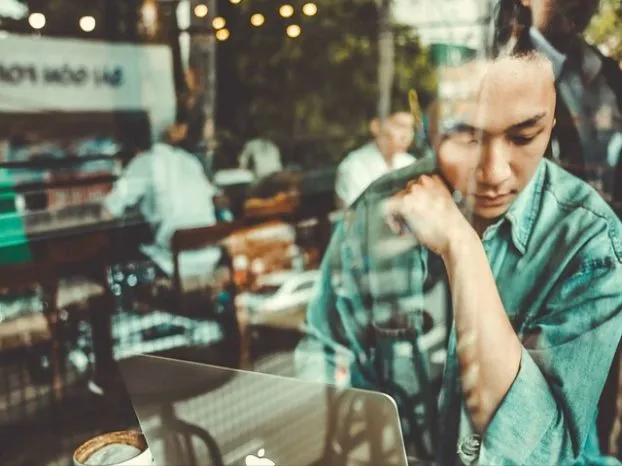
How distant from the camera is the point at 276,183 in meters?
3.96

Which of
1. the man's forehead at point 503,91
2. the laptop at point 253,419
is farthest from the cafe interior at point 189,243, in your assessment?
the man's forehead at point 503,91

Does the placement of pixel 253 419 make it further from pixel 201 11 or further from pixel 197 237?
pixel 201 11

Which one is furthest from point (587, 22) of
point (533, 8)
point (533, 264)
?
point (533, 264)

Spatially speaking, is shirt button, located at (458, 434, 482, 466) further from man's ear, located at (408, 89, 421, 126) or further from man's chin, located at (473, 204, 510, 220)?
man's ear, located at (408, 89, 421, 126)

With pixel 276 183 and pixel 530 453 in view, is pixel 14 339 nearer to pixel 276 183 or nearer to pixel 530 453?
pixel 276 183

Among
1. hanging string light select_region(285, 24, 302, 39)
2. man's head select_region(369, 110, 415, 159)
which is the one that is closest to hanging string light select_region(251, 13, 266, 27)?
hanging string light select_region(285, 24, 302, 39)

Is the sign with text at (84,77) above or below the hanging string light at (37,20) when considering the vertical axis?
below

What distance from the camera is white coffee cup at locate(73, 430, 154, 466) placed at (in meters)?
1.40

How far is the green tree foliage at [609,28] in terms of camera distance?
5.08 ft

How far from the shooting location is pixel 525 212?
5.42 feet

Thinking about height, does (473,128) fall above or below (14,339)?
above

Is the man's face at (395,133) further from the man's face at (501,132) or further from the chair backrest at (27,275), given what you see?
the chair backrest at (27,275)

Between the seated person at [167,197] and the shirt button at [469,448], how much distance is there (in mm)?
2231

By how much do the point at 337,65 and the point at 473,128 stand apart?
4.49 feet
